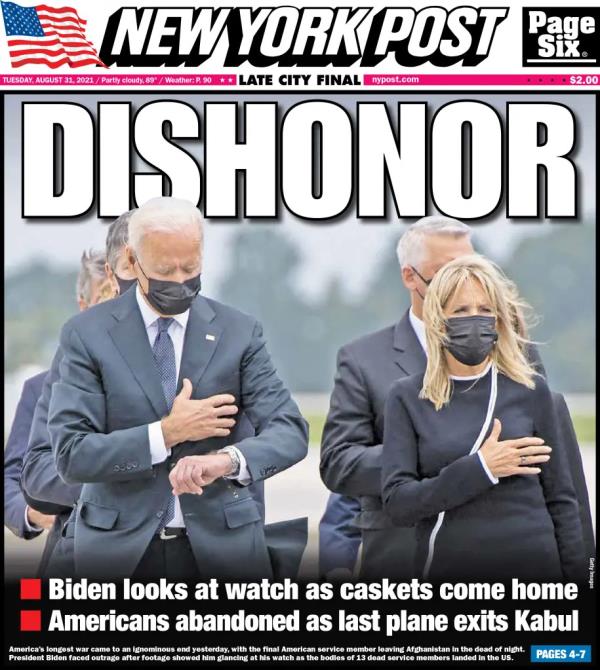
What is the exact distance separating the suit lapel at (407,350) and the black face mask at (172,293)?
3.21 ft

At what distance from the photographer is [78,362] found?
504 centimetres

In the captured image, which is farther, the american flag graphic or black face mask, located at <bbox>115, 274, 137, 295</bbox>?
the american flag graphic

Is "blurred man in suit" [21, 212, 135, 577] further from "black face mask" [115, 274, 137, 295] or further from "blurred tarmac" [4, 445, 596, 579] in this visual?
Answer: "blurred tarmac" [4, 445, 596, 579]

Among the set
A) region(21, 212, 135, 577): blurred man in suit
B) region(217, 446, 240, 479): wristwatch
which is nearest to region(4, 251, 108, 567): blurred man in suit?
region(21, 212, 135, 577): blurred man in suit

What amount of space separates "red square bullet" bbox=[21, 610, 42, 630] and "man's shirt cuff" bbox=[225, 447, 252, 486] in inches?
64.9

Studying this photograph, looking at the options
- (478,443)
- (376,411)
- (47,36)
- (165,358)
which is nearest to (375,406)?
(376,411)

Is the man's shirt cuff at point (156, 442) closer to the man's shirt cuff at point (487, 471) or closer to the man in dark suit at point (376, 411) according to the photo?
the man in dark suit at point (376, 411)

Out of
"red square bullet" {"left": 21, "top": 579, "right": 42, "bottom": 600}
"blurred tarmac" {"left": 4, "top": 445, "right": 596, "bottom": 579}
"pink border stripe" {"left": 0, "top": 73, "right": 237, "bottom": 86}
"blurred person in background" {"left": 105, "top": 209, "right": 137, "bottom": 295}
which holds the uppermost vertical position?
"pink border stripe" {"left": 0, "top": 73, "right": 237, "bottom": 86}

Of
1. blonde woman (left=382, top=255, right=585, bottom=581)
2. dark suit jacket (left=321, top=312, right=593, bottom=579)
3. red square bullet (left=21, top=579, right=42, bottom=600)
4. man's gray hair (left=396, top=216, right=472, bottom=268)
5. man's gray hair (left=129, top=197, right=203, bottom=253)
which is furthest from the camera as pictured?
red square bullet (left=21, top=579, right=42, bottom=600)

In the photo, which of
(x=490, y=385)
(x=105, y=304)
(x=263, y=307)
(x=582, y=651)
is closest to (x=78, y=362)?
(x=105, y=304)

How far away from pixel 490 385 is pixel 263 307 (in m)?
1.41

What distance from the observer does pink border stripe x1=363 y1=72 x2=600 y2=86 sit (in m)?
6.10

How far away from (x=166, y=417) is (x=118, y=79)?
77.7 inches

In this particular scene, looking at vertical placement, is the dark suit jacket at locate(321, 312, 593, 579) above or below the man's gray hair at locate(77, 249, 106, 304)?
below
